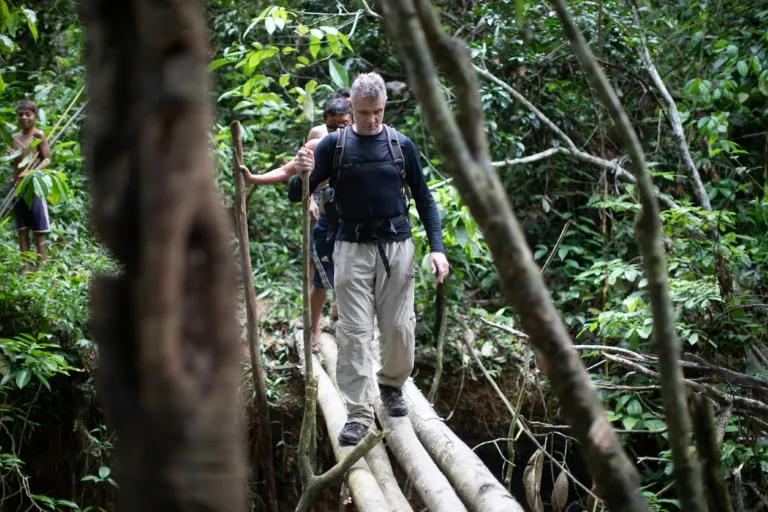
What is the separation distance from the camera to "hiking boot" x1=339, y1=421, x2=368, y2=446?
378cm

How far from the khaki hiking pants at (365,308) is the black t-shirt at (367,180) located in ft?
0.29

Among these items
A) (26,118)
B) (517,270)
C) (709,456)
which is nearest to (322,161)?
(709,456)

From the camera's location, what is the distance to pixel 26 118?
6418mm

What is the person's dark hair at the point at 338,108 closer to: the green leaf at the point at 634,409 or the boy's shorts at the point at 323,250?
the boy's shorts at the point at 323,250

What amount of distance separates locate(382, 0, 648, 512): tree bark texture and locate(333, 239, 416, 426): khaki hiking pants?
287 centimetres

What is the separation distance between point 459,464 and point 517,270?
2611 mm

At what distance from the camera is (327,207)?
399 centimetres

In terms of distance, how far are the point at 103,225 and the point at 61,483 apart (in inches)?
211

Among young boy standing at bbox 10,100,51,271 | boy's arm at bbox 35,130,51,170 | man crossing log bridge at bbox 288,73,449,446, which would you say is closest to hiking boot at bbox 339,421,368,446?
man crossing log bridge at bbox 288,73,449,446

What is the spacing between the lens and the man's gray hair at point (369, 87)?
3598mm

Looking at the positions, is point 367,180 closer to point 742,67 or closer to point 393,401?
point 393,401

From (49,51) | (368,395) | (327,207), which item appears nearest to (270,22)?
(327,207)

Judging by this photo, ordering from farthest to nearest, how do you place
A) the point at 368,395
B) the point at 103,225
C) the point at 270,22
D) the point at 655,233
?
the point at 270,22 → the point at 368,395 → the point at 655,233 → the point at 103,225

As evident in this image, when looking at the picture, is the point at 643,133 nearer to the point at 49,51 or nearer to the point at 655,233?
the point at 655,233
